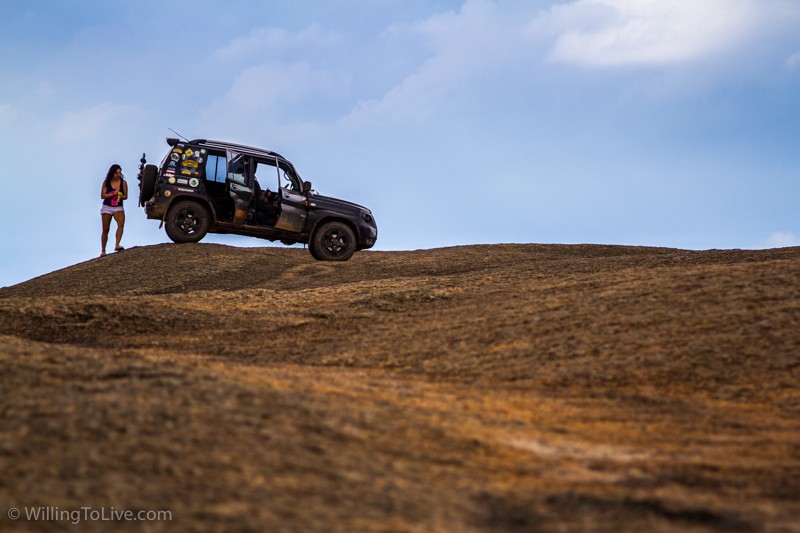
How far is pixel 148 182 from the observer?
1967cm

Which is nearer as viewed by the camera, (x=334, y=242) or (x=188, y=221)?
(x=188, y=221)

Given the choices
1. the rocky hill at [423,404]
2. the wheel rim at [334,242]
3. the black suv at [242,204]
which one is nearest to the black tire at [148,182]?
the black suv at [242,204]

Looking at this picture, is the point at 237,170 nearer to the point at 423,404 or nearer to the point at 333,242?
the point at 333,242

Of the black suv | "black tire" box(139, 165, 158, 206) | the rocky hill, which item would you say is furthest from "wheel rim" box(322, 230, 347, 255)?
the rocky hill

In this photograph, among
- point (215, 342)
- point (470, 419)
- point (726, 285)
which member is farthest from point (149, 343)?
point (726, 285)

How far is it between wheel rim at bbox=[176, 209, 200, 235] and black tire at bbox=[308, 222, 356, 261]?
8.07 ft

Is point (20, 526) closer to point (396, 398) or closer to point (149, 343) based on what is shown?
point (396, 398)

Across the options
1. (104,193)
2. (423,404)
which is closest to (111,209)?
(104,193)

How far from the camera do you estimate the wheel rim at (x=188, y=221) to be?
1990cm

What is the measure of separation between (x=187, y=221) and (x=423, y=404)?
13.0 m

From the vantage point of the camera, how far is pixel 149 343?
493 inches

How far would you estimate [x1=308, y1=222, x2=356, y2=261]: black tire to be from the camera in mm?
20391

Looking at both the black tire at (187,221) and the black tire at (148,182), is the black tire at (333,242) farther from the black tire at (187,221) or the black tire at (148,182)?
the black tire at (148,182)

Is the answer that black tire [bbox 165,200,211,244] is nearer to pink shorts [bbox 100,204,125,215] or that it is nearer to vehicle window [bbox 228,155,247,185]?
vehicle window [bbox 228,155,247,185]
